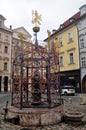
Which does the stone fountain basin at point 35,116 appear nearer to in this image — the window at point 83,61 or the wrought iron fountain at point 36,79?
the wrought iron fountain at point 36,79

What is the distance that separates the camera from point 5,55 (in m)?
41.8

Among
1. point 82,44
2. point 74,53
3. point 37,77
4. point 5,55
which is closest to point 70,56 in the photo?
point 74,53

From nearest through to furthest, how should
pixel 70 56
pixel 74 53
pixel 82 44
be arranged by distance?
pixel 82 44
pixel 74 53
pixel 70 56

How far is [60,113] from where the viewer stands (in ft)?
28.9

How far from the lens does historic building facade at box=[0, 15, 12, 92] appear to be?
40406 mm

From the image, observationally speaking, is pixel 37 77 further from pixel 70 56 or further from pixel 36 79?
pixel 70 56

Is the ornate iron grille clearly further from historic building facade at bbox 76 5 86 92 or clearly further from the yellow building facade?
the yellow building facade

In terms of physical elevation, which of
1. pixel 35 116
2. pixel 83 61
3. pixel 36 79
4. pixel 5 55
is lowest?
pixel 35 116

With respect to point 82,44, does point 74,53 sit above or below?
below

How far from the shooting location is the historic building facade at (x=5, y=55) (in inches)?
1591

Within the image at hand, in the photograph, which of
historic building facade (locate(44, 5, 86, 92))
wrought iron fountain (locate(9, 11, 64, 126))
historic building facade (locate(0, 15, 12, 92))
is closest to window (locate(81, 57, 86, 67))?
historic building facade (locate(44, 5, 86, 92))

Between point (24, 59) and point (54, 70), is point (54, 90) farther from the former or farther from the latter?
point (24, 59)

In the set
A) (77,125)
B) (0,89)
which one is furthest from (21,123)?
(0,89)

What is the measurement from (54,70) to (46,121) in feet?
9.27
